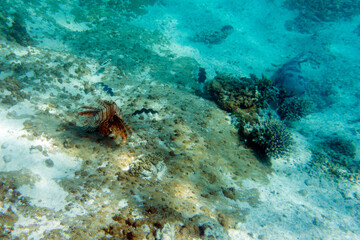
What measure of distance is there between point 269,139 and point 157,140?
3.61 meters

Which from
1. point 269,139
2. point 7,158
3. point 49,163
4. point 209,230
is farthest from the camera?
point 269,139

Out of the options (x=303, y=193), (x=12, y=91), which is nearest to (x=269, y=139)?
(x=303, y=193)

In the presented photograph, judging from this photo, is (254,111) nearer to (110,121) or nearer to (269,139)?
(269,139)

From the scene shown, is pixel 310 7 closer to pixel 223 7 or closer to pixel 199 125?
pixel 223 7

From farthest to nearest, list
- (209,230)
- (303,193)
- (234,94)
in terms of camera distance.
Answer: (234,94)
(303,193)
(209,230)

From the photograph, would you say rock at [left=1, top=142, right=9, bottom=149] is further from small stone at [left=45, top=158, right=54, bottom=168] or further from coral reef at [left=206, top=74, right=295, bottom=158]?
coral reef at [left=206, top=74, right=295, bottom=158]

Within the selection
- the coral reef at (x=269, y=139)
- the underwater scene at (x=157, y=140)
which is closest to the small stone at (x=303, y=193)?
the underwater scene at (x=157, y=140)

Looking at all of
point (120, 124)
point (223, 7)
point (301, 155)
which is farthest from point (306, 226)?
point (223, 7)

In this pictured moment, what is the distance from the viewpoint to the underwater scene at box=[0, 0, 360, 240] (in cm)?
304

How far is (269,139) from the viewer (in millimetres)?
5727

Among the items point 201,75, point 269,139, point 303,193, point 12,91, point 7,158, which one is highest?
point 201,75

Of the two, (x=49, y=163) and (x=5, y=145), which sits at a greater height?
(x=49, y=163)

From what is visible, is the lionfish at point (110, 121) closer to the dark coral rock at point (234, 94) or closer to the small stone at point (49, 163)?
the small stone at point (49, 163)

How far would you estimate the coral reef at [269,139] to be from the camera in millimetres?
5677
